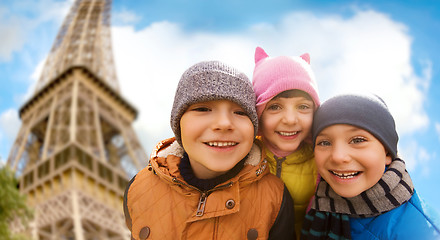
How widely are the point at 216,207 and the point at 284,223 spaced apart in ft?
1.39

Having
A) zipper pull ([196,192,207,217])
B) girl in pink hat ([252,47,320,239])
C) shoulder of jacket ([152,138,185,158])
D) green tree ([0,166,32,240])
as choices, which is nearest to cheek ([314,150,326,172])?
girl in pink hat ([252,47,320,239])

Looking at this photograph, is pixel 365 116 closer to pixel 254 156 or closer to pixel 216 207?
pixel 254 156

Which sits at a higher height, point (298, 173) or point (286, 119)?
point (286, 119)

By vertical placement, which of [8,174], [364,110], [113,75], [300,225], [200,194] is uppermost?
[113,75]

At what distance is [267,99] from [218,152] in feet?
1.72

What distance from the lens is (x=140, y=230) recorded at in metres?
2.01

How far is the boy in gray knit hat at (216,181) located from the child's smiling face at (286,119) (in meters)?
0.19

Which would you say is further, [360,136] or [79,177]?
[79,177]

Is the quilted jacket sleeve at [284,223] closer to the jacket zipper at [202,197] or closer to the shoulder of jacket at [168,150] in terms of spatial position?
the jacket zipper at [202,197]

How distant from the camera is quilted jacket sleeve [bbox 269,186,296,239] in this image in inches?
76.3

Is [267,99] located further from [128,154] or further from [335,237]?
[128,154]

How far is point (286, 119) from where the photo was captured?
213cm

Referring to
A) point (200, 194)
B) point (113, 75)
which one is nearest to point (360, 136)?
point (200, 194)

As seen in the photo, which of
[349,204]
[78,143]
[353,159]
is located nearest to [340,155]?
[353,159]
